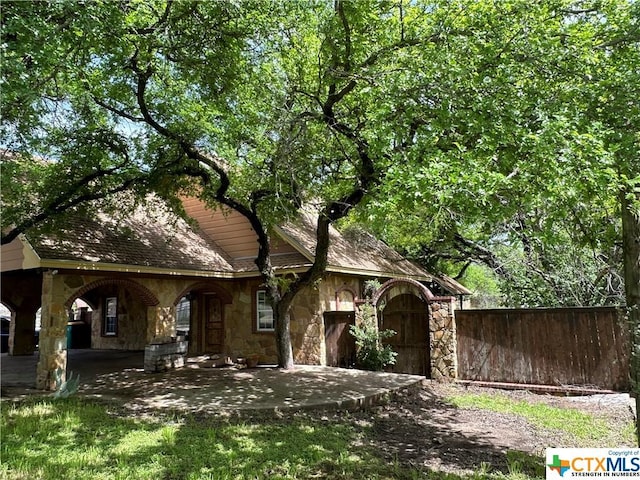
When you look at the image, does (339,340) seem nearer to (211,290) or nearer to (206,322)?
(211,290)

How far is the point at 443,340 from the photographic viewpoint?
11.0 metres

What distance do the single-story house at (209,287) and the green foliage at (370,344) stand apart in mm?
387

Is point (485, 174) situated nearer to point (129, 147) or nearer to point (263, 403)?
point (263, 403)

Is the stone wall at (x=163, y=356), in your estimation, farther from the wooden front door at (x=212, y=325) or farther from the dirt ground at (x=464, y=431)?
the dirt ground at (x=464, y=431)

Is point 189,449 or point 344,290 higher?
point 344,290

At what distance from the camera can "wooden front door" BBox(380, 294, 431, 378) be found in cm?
1180

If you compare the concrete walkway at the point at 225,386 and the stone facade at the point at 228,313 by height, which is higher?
the stone facade at the point at 228,313

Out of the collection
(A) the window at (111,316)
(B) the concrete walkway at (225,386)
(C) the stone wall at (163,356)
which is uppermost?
(A) the window at (111,316)

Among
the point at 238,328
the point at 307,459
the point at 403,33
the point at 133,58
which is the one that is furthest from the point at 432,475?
the point at 238,328

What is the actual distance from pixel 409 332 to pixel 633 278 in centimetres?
802

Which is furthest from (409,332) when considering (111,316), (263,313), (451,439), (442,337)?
(111,316)

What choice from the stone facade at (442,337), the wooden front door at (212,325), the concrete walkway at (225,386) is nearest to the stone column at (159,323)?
the concrete walkway at (225,386)

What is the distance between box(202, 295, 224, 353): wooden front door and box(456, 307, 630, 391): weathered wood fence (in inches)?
319

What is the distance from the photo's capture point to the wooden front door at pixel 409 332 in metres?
11.8
